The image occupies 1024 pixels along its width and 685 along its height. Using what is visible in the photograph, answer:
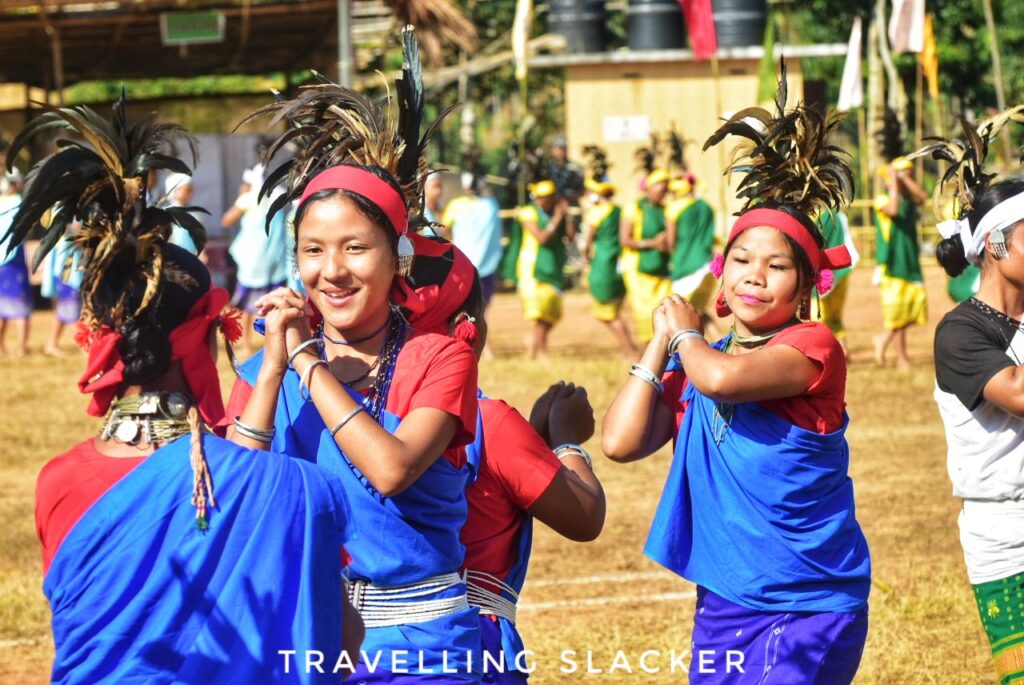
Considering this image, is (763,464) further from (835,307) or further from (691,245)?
(691,245)

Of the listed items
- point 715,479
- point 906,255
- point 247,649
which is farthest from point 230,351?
point 906,255

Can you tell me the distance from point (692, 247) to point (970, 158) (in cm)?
1020

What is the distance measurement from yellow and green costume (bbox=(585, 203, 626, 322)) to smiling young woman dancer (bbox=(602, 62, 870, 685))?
10895mm

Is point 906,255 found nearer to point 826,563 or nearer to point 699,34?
point 699,34

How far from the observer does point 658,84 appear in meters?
26.5

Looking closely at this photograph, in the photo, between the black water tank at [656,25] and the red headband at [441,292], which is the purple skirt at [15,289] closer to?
the red headband at [441,292]

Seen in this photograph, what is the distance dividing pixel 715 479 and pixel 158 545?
165 cm

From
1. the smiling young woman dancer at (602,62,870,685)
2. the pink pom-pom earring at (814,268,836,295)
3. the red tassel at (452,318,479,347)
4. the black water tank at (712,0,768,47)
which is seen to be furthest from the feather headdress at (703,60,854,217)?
the black water tank at (712,0,768,47)

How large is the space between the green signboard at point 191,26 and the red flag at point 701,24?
6.03 metres

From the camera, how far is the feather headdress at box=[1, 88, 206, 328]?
2986 mm

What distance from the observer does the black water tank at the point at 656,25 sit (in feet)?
86.3

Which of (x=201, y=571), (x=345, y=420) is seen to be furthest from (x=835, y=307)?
(x=201, y=571)

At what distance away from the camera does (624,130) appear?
87.6ft

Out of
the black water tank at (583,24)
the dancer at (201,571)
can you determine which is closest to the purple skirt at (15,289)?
the dancer at (201,571)
